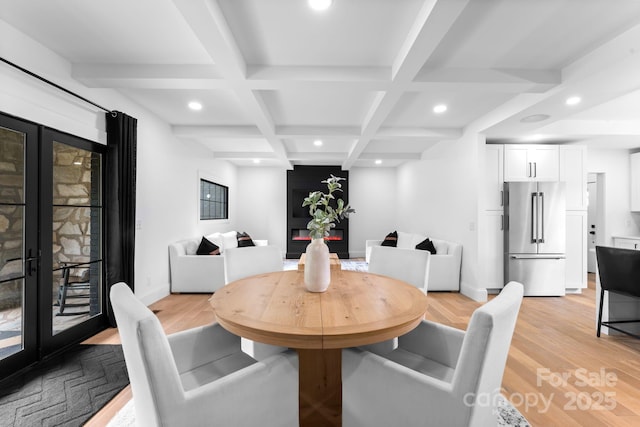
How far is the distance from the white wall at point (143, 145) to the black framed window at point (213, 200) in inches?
10.6

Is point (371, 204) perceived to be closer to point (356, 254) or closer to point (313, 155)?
point (356, 254)

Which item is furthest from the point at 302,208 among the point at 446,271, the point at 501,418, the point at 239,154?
the point at 501,418

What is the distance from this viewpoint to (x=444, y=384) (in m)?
0.97

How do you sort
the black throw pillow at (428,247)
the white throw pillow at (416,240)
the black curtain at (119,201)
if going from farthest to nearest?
the white throw pillow at (416,240), the black throw pillow at (428,247), the black curtain at (119,201)

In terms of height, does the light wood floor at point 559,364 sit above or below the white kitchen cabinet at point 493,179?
below

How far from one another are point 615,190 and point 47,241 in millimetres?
7959

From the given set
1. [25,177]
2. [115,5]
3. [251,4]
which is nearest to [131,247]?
[25,177]

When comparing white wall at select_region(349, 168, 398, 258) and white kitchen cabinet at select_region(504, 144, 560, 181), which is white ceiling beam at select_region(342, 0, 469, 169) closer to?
white kitchen cabinet at select_region(504, 144, 560, 181)

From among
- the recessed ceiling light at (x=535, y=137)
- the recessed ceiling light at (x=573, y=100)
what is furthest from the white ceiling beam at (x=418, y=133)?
the recessed ceiling light at (x=573, y=100)

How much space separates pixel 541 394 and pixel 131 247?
382 centimetres

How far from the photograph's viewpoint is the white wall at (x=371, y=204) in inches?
304

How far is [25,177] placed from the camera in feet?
7.09

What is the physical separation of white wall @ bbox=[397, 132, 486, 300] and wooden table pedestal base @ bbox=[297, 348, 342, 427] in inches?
133

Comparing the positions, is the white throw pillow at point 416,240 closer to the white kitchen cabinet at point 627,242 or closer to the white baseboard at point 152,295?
the white kitchen cabinet at point 627,242
